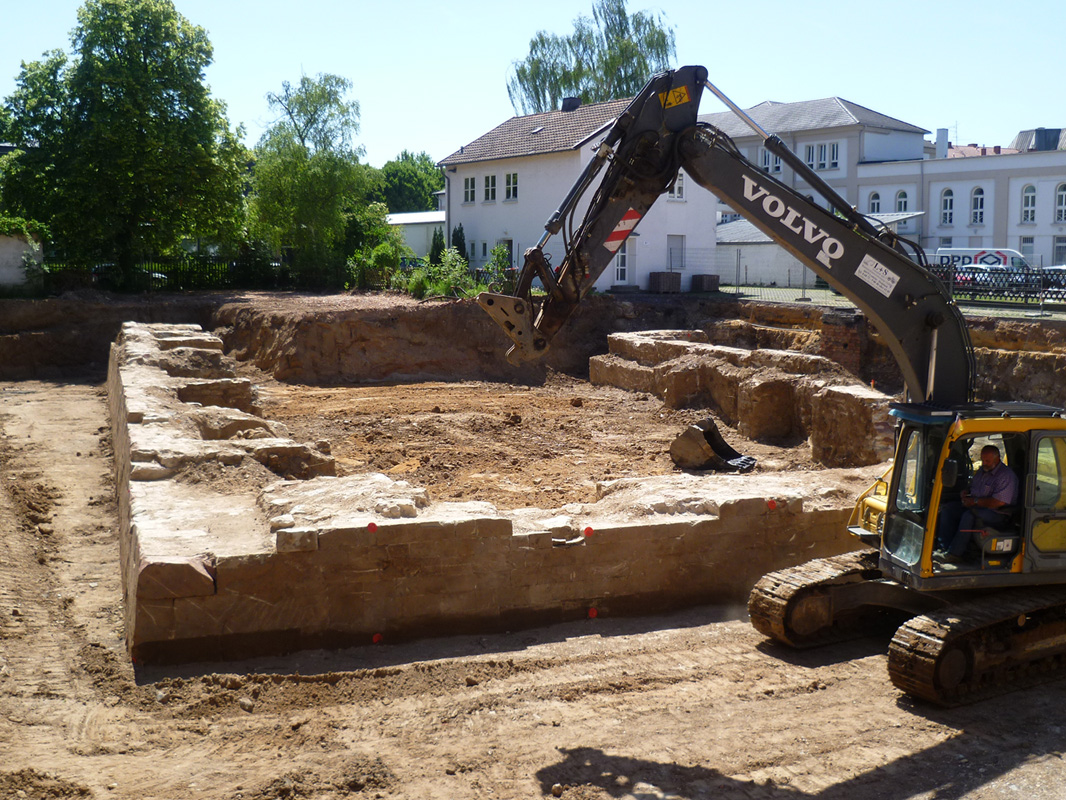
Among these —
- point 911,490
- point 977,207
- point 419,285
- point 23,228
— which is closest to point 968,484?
point 911,490

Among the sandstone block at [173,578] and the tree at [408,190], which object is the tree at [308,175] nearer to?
the sandstone block at [173,578]

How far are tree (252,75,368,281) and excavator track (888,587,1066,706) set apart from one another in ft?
94.8

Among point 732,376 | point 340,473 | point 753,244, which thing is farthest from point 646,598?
point 753,244

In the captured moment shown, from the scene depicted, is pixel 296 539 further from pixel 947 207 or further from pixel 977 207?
pixel 947 207

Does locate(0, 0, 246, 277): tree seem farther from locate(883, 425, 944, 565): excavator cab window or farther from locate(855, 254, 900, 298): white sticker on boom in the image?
locate(883, 425, 944, 565): excavator cab window

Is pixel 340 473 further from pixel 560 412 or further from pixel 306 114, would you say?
pixel 306 114

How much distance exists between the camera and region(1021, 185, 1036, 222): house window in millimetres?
42281

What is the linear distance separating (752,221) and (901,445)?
104 inches

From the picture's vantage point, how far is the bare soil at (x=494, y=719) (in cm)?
512

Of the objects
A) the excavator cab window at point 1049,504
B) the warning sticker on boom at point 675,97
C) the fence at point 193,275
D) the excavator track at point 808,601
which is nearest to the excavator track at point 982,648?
the excavator cab window at point 1049,504

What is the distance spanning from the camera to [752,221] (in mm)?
8328

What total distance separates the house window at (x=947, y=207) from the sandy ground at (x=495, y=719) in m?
42.7

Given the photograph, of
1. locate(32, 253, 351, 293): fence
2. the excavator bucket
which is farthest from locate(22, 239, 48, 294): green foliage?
the excavator bucket

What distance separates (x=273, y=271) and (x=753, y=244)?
2040 centimetres
